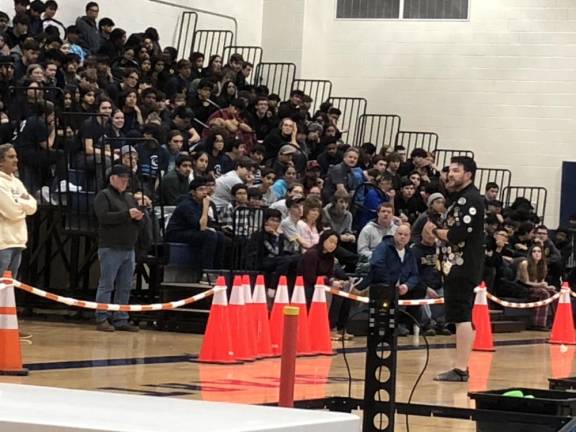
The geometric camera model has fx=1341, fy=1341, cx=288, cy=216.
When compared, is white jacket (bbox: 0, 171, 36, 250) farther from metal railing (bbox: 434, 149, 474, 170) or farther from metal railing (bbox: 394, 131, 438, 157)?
metal railing (bbox: 434, 149, 474, 170)

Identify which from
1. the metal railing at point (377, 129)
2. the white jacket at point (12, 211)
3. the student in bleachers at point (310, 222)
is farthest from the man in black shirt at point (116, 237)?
the metal railing at point (377, 129)

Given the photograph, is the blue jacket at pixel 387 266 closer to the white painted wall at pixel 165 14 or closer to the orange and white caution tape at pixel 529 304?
the orange and white caution tape at pixel 529 304

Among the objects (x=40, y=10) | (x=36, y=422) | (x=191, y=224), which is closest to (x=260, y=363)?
(x=191, y=224)

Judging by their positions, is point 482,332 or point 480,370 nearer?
point 480,370

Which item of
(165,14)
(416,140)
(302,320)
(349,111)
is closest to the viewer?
(302,320)

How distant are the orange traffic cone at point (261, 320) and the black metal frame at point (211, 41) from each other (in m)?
13.2

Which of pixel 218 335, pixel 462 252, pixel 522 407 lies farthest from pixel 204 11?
pixel 522 407

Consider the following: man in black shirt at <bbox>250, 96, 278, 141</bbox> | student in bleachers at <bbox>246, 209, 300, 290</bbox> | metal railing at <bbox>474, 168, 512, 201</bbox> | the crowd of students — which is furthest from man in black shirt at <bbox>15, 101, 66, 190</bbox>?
metal railing at <bbox>474, 168, 512, 201</bbox>

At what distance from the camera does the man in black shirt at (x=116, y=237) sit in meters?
15.2

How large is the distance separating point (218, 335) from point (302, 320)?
5.29 ft

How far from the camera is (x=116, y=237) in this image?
1531 cm

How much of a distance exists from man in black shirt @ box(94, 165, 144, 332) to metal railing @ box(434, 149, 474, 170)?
12765 mm

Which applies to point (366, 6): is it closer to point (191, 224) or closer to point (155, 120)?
point (155, 120)

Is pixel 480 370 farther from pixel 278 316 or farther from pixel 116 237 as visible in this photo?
pixel 116 237
